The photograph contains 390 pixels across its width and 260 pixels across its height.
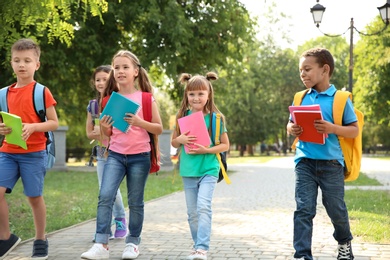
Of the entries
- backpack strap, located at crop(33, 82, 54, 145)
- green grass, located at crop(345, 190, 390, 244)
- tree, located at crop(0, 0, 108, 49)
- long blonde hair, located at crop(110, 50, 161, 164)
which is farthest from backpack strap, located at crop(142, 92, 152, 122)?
green grass, located at crop(345, 190, 390, 244)

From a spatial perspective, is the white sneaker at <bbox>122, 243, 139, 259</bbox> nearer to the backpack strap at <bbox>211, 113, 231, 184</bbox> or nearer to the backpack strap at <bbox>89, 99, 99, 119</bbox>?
the backpack strap at <bbox>211, 113, 231, 184</bbox>

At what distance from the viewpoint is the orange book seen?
16.1 ft

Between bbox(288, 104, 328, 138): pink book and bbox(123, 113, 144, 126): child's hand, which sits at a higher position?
bbox(288, 104, 328, 138): pink book

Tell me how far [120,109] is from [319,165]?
1797mm

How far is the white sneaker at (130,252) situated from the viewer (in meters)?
5.73

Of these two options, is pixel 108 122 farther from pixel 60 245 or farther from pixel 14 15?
pixel 14 15

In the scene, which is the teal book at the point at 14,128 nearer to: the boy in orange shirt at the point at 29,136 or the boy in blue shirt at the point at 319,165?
the boy in orange shirt at the point at 29,136

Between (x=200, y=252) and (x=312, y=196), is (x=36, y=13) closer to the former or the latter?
(x=200, y=252)

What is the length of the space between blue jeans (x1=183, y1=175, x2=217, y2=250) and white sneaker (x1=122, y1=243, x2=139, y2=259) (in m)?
0.58

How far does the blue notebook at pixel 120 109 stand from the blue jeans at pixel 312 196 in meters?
1.55

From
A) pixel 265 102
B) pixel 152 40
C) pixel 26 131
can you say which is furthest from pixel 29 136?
pixel 265 102

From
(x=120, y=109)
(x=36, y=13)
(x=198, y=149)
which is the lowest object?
(x=198, y=149)

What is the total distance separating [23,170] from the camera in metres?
5.62

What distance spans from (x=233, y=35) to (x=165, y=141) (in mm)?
6017
